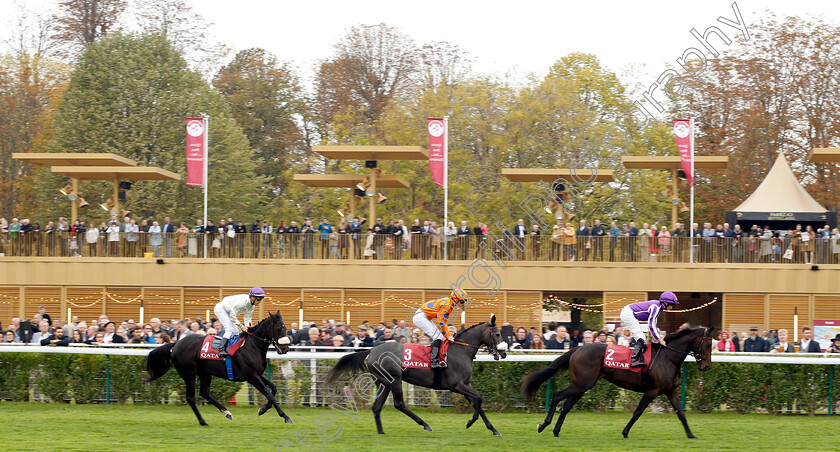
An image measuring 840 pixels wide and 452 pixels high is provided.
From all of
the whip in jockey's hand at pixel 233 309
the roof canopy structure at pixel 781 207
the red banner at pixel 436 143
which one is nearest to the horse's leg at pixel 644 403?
the whip in jockey's hand at pixel 233 309

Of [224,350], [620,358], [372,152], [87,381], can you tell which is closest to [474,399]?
[620,358]

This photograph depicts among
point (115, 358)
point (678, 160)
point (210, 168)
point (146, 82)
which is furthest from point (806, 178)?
point (115, 358)

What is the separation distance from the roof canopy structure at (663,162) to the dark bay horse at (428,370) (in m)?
13.2

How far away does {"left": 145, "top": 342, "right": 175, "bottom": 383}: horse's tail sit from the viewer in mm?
12312

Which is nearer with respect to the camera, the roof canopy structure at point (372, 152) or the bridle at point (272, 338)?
the bridle at point (272, 338)

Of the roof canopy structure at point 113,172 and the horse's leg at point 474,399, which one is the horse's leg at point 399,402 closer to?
the horse's leg at point 474,399

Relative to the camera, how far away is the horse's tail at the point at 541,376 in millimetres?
11398

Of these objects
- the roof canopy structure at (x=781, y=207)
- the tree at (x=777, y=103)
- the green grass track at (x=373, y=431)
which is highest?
the tree at (x=777, y=103)

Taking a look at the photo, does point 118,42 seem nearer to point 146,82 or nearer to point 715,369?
point 146,82

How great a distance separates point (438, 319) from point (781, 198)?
1687 cm

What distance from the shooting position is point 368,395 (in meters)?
13.7

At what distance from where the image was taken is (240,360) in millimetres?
11789

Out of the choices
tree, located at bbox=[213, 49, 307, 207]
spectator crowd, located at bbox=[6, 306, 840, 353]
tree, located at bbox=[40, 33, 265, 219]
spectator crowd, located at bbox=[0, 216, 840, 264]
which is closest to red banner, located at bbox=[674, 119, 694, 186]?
spectator crowd, located at bbox=[0, 216, 840, 264]

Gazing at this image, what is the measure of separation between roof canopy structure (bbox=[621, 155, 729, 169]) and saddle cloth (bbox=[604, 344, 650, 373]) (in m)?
12.9
